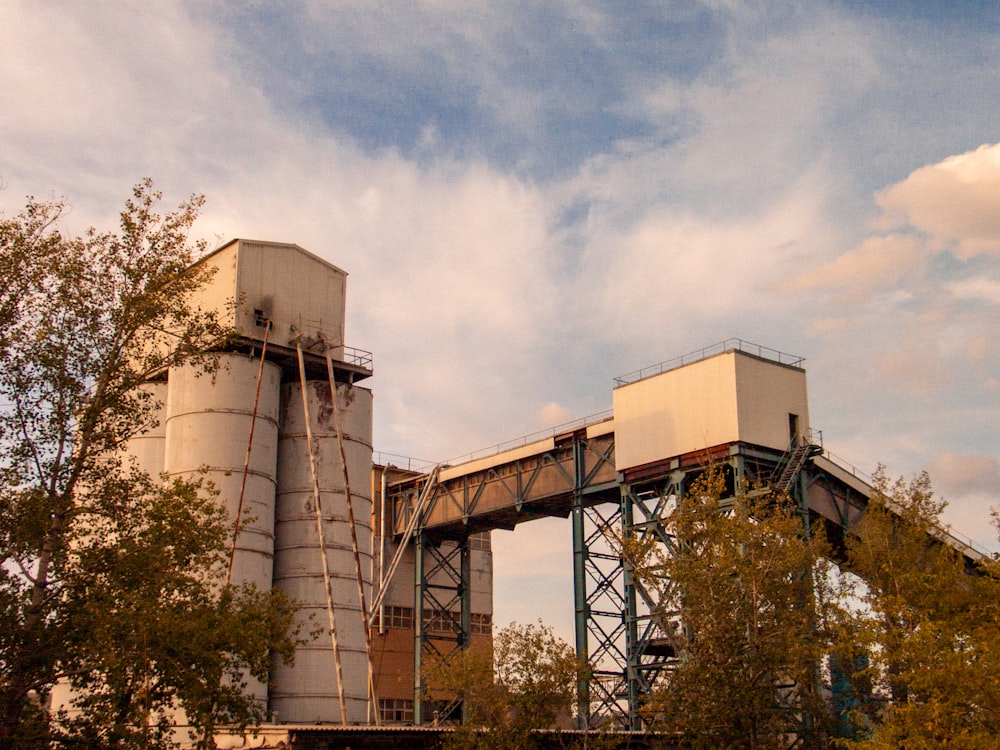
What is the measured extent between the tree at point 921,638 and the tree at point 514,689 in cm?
818

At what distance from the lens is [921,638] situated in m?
23.5

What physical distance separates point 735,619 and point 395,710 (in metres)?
30.5

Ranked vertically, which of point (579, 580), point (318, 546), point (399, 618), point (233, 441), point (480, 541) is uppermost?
point (233, 441)

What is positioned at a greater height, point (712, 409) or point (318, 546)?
point (712, 409)

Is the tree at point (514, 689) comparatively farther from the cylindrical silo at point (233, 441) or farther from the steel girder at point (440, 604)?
the steel girder at point (440, 604)

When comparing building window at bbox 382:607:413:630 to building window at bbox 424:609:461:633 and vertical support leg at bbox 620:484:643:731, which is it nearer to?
building window at bbox 424:609:461:633

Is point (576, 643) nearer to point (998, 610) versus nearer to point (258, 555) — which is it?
point (258, 555)

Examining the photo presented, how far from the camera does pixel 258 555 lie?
1601 inches

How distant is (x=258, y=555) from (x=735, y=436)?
18.8 m

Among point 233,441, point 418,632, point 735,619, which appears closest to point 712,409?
point 735,619

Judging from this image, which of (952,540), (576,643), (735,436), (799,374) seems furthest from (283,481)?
(952,540)

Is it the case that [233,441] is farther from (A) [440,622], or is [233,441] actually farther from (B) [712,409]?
(A) [440,622]

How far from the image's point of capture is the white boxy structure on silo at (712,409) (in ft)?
131

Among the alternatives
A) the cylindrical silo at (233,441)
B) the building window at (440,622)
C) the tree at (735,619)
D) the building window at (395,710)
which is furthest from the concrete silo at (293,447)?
the tree at (735,619)
